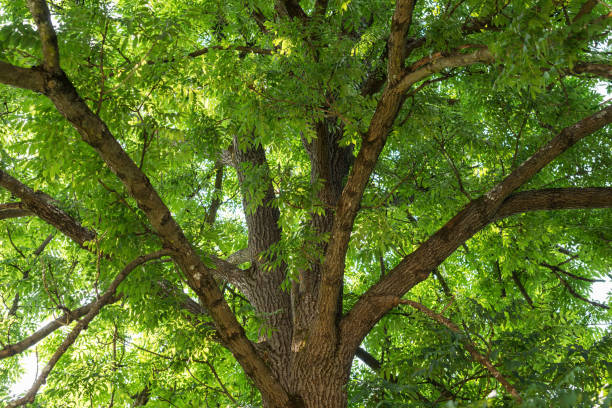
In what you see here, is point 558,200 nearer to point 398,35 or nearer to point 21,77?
point 398,35

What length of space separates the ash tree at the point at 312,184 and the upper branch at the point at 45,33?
0.05 feet

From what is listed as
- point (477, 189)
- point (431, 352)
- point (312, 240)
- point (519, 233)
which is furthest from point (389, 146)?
point (431, 352)

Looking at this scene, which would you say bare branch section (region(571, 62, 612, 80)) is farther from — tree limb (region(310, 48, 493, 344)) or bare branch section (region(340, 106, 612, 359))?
tree limb (region(310, 48, 493, 344))

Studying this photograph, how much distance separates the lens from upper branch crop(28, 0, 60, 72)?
9.43 feet

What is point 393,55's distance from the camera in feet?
12.4

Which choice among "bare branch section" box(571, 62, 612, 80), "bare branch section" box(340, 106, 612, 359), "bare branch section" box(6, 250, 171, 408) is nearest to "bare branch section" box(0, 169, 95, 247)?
"bare branch section" box(6, 250, 171, 408)

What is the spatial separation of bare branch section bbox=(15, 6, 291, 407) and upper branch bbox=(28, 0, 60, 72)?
0.5 inches

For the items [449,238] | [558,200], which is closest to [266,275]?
[449,238]

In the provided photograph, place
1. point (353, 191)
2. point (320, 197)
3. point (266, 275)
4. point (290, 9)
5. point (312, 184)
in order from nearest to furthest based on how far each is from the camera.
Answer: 1. point (353, 191)
2. point (312, 184)
3. point (290, 9)
4. point (320, 197)
5. point (266, 275)

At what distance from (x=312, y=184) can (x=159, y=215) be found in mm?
1639

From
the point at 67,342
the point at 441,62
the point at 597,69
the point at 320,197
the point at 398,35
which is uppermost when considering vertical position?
the point at 320,197

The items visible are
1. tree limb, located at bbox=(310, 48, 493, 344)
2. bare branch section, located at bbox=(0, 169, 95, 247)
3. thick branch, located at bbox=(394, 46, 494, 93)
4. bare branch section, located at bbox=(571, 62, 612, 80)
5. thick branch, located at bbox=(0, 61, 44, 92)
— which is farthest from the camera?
bare branch section, located at bbox=(0, 169, 95, 247)

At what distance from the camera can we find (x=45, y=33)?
289cm

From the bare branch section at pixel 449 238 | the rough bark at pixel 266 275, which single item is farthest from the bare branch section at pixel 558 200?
the rough bark at pixel 266 275
